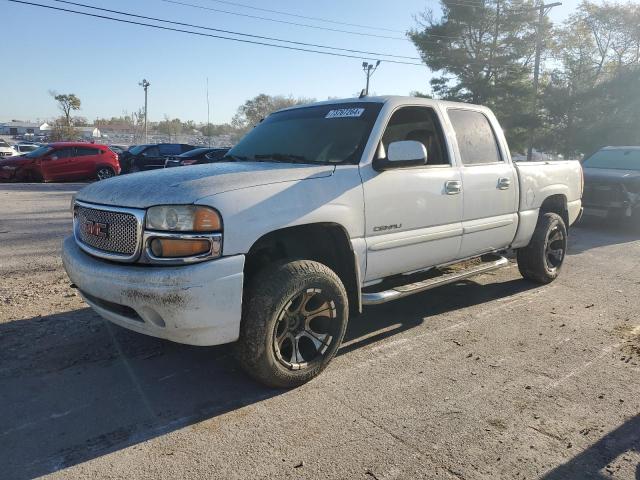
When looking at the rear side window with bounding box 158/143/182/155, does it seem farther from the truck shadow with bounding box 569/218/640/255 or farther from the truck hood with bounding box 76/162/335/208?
the truck hood with bounding box 76/162/335/208

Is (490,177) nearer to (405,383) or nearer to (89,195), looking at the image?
(405,383)

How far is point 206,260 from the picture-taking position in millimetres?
2896

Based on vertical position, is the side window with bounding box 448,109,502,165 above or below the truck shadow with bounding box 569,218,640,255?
above

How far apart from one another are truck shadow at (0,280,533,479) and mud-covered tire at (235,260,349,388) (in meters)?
0.23

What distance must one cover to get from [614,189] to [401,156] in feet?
26.7

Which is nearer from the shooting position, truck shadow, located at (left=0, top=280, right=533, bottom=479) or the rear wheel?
truck shadow, located at (left=0, top=280, right=533, bottom=479)

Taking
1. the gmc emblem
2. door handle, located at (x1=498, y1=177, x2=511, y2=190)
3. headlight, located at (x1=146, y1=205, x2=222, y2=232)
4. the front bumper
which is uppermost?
door handle, located at (x1=498, y1=177, x2=511, y2=190)

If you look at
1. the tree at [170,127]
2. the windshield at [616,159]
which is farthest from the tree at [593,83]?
the tree at [170,127]

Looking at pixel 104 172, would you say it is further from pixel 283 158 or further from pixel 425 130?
pixel 425 130

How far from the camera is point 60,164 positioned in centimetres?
1925

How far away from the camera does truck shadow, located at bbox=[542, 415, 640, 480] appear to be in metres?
2.53

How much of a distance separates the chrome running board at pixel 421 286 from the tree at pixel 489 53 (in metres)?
28.2

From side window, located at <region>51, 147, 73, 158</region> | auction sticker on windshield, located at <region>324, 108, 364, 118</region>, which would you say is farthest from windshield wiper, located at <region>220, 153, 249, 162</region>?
side window, located at <region>51, 147, 73, 158</region>

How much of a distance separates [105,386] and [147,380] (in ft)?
0.87
